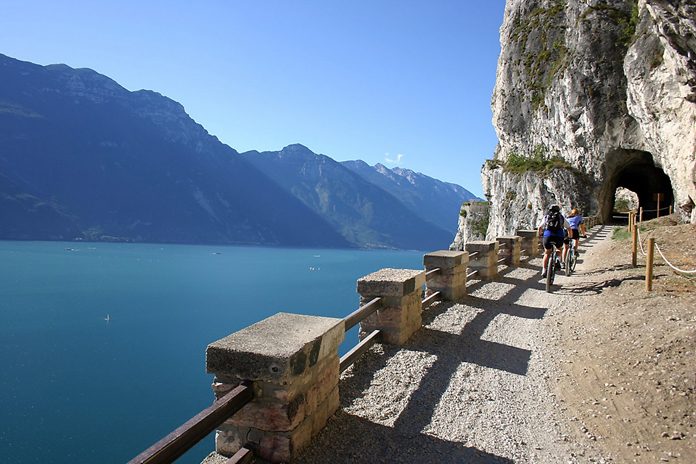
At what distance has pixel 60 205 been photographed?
199 metres

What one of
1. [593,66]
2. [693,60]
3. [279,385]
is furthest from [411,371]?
[593,66]

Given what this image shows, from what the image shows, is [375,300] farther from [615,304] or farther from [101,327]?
[101,327]

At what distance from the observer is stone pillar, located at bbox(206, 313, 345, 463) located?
3.47 metres

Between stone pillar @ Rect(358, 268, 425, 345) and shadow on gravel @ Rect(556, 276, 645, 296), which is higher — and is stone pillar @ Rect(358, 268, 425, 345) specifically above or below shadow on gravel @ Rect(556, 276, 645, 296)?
above

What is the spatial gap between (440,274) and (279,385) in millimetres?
6728

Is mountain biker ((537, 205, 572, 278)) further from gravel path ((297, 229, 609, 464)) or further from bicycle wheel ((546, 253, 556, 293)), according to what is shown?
gravel path ((297, 229, 609, 464))

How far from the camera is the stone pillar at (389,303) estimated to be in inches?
259

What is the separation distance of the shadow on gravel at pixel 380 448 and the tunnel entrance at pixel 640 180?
42645 mm

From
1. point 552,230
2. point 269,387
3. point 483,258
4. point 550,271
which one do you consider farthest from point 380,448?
point 483,258

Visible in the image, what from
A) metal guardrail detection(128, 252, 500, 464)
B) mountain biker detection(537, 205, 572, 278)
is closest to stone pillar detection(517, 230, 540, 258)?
mountain biker detection(537, 205, 572, 278)

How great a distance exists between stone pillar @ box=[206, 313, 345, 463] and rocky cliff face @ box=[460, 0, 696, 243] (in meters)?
22.3

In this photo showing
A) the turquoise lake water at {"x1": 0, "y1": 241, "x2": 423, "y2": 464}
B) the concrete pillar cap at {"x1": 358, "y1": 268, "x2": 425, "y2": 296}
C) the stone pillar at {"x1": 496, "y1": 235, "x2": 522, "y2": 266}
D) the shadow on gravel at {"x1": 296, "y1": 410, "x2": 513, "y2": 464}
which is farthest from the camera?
the turquoise lake water at {"x1": 0, "y1": 241, "x2": 423, "y2": 464}

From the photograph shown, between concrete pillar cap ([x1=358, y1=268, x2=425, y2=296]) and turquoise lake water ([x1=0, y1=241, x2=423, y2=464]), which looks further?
turquoise lake water ([x1=0, y1=241, x2=423, y2=464])

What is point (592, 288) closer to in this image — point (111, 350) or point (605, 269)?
point (605, 269)
